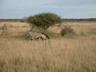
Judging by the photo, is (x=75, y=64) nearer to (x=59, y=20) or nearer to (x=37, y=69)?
(x=37, y=69)

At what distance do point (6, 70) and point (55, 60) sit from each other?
5.51 feet

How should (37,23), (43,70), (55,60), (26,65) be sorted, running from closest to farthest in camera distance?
(43,70) < (26,65) < (55,60) < (37,23)

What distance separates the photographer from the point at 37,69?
201 inches

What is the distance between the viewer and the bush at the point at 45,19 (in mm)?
19808

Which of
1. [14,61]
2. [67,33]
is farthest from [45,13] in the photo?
[14,61]

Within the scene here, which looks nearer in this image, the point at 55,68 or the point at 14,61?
the point at 55,68

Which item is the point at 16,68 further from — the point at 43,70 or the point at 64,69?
the point at 64,69

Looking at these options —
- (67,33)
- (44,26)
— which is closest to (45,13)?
(44,26)

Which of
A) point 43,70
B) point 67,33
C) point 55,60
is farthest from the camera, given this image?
point 67,33

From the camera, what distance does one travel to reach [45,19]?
19.8 meters

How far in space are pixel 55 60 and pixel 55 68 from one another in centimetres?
72

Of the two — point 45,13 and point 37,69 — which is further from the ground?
point 45,13

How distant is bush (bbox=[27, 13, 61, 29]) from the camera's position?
1981 centimetres

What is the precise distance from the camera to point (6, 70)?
5098 millimetres
